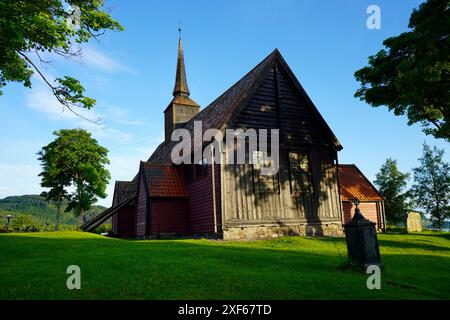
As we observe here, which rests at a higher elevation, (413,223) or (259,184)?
(259,184)

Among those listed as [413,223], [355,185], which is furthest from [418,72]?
[355,185]

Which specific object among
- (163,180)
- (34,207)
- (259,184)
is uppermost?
(34,207)

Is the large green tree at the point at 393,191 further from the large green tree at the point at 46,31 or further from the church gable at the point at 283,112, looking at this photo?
the large green tree at the point at 46,31

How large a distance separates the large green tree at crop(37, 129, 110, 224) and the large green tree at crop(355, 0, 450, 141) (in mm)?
36101

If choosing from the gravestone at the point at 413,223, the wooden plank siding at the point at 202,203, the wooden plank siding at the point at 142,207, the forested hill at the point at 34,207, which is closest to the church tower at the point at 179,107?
the wooden plank siding at the point at 142,207

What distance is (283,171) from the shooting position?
59.7 feet

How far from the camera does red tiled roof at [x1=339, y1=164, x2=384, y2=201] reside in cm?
2936

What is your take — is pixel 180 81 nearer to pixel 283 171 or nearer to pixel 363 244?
pixel 283 171

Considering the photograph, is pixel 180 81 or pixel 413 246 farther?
pixel 180 81

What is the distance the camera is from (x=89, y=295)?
19.1 ft

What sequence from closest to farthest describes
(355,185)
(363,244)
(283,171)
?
(363,244) < (283,171) < (355,185)

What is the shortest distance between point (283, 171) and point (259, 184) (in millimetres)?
1667

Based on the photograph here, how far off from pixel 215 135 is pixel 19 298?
12.2 metres
